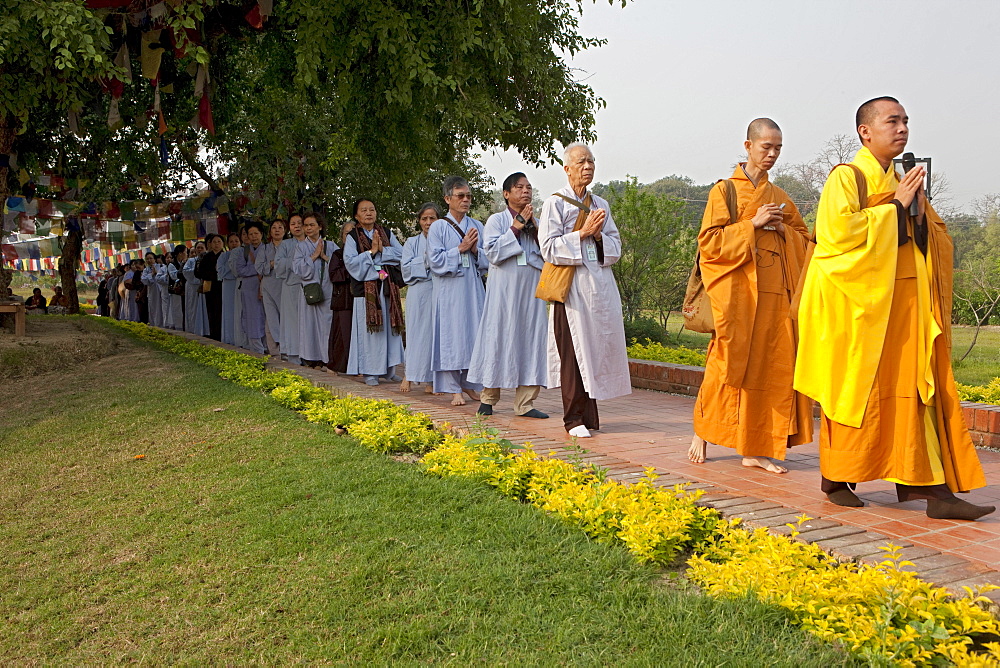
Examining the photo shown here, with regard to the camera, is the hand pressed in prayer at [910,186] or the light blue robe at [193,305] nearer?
the hand pressed in prayer at [910,186]

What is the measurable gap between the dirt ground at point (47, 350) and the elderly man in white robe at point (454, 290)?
5645mm

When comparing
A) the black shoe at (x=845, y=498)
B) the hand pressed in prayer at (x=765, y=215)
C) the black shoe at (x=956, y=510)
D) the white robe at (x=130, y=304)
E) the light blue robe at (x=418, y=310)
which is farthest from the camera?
the white robe at (x=130, y=304)

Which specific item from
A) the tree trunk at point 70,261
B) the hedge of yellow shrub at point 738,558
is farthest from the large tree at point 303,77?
the tree trunk at point 70,261

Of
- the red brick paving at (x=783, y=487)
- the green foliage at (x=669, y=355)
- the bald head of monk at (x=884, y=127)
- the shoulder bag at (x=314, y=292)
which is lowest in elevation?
the red brick paving at (x=783, y=487)

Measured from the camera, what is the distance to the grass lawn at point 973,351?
1054 centimetres

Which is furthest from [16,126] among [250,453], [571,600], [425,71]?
[571,600]

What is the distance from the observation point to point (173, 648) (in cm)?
294

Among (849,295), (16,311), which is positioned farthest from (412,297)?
(16,311)

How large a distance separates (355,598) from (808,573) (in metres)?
1.62

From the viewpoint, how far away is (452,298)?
832cm

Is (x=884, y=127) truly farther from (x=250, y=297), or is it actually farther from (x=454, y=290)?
(x=250, y=297)

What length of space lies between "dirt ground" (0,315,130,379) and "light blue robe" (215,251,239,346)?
274 cm

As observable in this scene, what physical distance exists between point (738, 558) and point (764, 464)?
6.30 feet

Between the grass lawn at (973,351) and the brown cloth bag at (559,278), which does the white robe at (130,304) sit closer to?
the grass lawn at (973,351)
